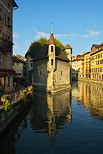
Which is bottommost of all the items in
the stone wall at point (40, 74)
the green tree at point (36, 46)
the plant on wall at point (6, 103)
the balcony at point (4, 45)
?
the plant on wall at point (6, 103)

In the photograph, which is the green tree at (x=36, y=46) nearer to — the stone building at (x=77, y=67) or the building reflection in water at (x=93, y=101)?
the building reflection in water at (x=93, y=101)

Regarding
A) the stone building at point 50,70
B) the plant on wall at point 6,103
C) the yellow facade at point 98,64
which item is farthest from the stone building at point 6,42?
the yellow facade at point 98,64

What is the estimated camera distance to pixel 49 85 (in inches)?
1328

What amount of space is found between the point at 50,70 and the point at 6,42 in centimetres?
1564

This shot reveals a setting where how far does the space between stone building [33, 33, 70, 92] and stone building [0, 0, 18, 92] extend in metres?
12.2

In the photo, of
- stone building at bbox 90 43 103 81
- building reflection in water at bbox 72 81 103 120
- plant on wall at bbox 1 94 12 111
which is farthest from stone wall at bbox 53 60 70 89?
plant on wall at bbox 1 94 12 111

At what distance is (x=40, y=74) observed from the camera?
39.6 metres

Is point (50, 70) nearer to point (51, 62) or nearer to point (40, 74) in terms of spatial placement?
point (51, 62)

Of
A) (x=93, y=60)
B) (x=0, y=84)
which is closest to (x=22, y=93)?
(x=0, y=84)

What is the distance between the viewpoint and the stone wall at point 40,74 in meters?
36.8

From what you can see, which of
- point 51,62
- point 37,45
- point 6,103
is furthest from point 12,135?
point 37,45

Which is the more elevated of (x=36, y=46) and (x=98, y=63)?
(x=36, y=46)

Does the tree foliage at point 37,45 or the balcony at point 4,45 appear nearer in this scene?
the balcony at point 4,45

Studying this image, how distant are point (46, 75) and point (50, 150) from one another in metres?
27.5
